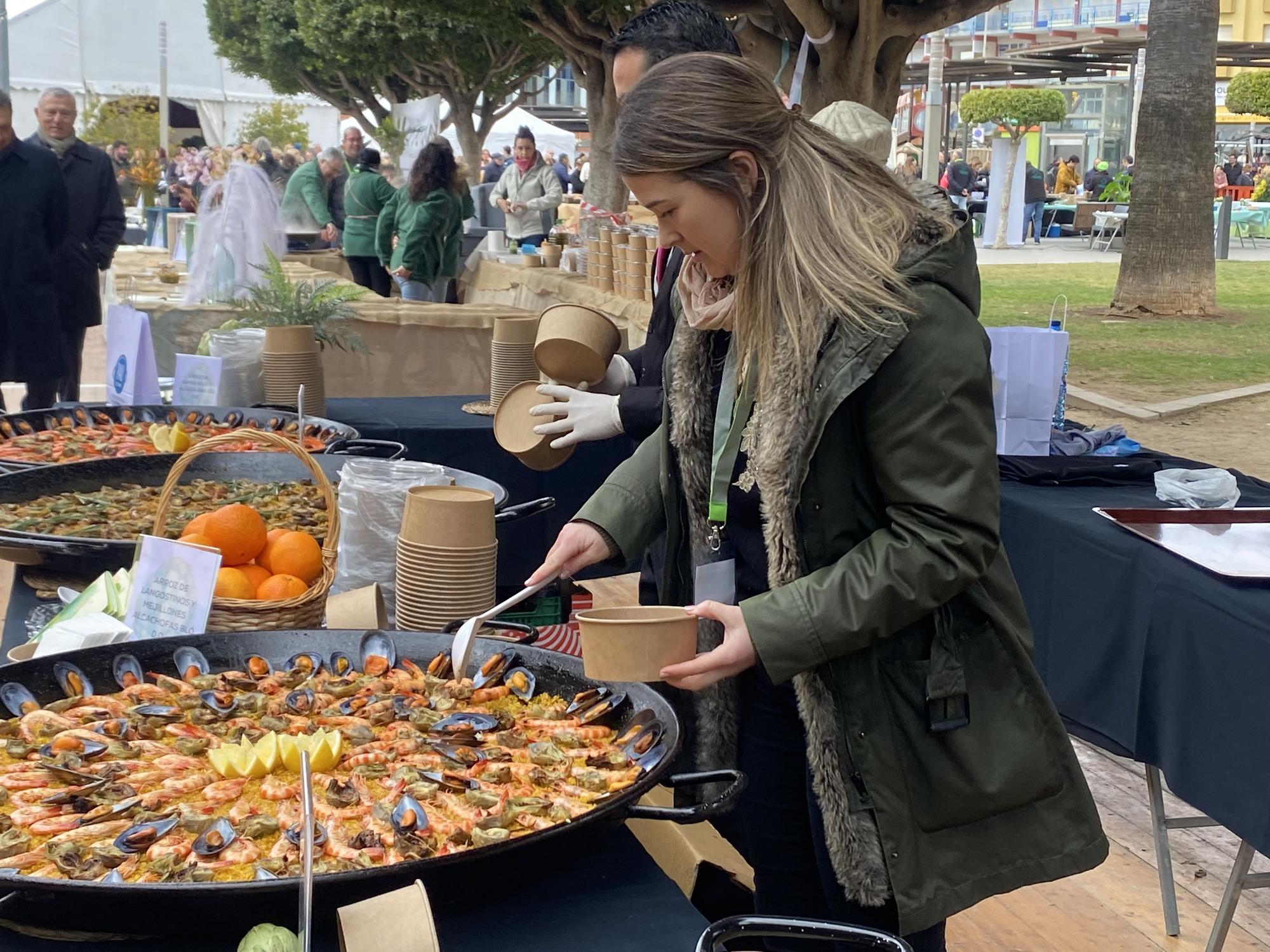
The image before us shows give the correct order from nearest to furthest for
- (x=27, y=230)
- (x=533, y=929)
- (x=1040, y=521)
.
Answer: (x=533, y=929) < (x=1040, y=521) < (x=27, y=230)

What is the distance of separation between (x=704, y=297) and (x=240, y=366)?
281 cm

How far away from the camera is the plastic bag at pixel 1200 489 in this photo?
3.23m

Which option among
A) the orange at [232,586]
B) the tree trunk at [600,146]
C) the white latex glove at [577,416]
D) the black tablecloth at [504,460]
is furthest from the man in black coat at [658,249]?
the tree trunk at [600,146]

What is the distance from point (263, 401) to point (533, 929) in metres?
3.31

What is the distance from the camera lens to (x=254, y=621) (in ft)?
6.94

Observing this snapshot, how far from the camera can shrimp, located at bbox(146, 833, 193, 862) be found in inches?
53.3

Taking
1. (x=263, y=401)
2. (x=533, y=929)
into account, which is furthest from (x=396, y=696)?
(x=263, y=401)

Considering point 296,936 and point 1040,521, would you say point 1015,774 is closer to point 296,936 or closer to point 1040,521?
point 296,936

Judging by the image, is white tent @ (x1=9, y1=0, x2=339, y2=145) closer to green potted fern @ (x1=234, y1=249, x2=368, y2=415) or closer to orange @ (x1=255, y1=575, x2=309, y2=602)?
green potted fern @ (x1=234, y1=249, x2=368, y2=415)

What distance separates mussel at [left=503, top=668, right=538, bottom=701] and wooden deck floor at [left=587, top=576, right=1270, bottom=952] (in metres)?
1.57

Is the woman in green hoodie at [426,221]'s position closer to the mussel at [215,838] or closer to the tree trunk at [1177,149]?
the tree trunk at [1177,149]

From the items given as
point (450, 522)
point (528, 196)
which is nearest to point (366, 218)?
point (528, 196)

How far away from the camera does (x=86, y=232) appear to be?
300 inches

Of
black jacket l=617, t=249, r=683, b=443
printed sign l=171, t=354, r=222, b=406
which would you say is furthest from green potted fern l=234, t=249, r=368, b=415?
black jacket l=617, t=249, r=683, b=443
